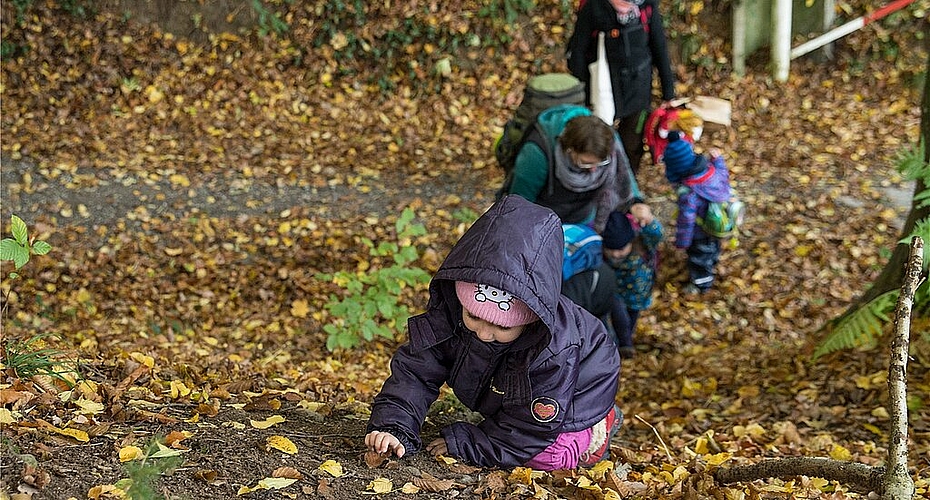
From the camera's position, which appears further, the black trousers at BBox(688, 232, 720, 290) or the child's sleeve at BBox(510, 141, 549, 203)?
the black trousers at BBox(688, 232, 720, 290)

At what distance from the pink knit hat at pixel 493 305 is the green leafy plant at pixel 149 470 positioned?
97 cm

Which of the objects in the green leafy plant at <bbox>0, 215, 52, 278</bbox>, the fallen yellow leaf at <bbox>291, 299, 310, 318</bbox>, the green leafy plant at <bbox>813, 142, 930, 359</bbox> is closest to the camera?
the green leafy plant at <bbox>0, 215, 52, 278</bbox>

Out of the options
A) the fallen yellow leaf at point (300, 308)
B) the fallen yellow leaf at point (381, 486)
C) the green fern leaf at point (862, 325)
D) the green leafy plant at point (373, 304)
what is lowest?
the fallen yellow leaf at point (300, 308)

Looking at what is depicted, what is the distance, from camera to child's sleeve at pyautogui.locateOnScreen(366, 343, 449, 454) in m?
2.96

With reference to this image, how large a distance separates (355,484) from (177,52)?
8001 mm

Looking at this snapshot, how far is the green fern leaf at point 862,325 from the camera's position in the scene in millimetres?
4262

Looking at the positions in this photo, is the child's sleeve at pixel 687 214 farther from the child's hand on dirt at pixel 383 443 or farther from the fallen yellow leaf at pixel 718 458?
the child's hand on dirt at pixel 383 443

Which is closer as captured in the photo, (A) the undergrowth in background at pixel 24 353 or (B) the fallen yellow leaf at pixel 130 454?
(B) the fallen yellow leaf at pixel 130 454

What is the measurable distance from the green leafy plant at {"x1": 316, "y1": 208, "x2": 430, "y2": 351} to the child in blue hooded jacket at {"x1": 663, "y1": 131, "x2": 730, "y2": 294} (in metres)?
1.91

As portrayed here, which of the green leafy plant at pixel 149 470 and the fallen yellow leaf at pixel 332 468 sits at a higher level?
the green leafy plant at pixel 149 470

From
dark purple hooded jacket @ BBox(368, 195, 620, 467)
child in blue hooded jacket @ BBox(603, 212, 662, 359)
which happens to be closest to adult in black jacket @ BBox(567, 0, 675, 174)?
child in blue hooded jacket @ BBox(603, 212, 662, 359)

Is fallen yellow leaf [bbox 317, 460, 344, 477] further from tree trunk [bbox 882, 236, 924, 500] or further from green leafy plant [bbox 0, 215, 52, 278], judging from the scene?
tree trunk [bbox 882, 236, 924, 500]

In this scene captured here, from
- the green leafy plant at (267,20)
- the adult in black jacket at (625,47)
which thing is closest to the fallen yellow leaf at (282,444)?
the adult in black jacket at (625,47)

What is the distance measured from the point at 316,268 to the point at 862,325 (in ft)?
12.7
